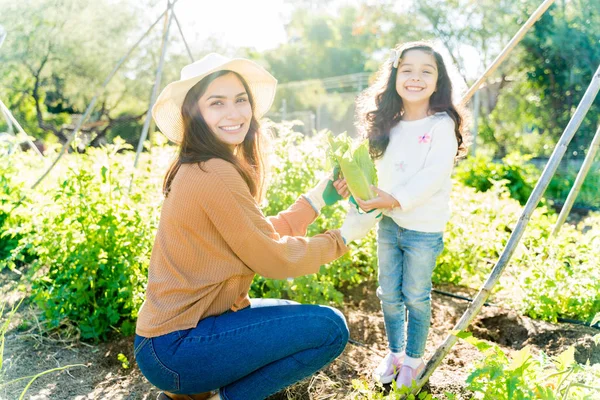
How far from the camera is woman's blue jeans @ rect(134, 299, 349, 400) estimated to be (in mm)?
1949

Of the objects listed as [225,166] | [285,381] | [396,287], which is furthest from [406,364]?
[225,166]

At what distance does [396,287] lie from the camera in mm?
2492

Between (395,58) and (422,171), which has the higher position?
(395,58)

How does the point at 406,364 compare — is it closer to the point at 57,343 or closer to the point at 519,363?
the point at 519,363

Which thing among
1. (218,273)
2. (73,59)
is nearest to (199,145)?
(218,273)

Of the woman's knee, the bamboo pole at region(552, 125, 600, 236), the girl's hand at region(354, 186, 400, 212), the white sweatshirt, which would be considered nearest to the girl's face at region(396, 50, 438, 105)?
the white sweatshirt

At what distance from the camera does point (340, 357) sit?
2.74 metres

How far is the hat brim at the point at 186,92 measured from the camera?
83.6 inches

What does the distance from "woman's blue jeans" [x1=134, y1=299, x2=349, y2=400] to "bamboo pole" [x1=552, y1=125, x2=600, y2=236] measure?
6.86 feet

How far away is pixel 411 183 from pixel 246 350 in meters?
0.96

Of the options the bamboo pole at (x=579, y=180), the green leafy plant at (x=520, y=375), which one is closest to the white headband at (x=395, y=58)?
the green leafy plant at (x=520, y=375)

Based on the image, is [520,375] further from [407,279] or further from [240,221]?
[240,221]

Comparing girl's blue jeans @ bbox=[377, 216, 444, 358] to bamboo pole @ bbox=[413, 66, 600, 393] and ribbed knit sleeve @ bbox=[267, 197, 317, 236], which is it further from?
ribbed knit sleeve @ bbox=[267, 197, 317, 236]

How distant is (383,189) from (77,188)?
1.91m
